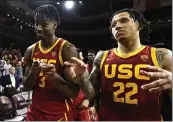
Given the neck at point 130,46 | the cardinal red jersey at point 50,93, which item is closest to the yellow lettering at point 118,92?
the neck at point 130,46

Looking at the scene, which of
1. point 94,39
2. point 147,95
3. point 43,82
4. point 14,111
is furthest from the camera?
point 94,39

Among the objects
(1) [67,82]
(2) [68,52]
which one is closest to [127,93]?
(1) [67,82]

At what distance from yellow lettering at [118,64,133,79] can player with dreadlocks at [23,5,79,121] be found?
27.0 inches

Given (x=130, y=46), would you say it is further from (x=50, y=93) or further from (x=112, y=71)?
(x=50, y=93)

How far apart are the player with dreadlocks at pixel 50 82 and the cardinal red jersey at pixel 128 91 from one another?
58 cm

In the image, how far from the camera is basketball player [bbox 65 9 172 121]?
205 centimetres

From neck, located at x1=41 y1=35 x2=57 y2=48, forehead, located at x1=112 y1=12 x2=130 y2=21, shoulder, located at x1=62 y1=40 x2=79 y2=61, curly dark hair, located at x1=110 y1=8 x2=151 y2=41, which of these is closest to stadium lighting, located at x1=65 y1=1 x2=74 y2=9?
neck, located at x1=41 y1=35 x2=57 y2=48

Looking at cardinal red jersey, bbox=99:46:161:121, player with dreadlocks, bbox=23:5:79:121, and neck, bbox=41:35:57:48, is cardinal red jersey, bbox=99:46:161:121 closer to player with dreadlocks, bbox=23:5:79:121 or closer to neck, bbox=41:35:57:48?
player with dreadlocks, bbox=23:5:79:121

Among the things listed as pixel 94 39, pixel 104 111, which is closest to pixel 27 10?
pixel 94 39

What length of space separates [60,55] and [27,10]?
12.8 metres

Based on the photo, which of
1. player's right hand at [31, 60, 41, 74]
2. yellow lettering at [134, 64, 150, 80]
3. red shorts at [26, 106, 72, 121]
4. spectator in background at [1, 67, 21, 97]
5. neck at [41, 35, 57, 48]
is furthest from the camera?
spectator in background at [1, 67, 21, 97]

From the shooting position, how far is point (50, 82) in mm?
2701

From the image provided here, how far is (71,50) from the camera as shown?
2.74m

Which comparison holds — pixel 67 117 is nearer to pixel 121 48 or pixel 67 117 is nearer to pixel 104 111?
pixel 104 111
